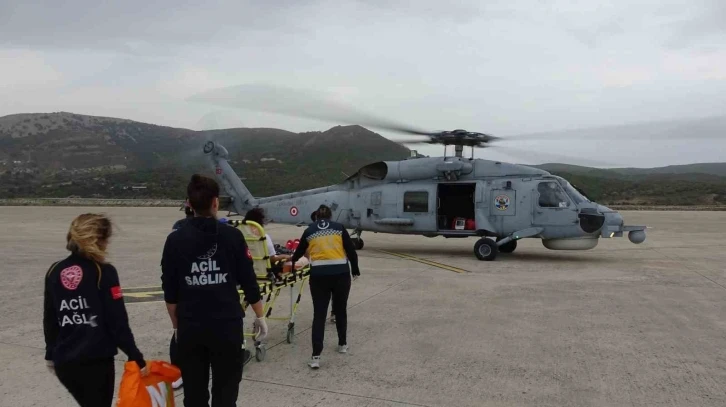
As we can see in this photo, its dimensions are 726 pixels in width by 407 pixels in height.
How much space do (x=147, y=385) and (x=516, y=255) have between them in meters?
13.0

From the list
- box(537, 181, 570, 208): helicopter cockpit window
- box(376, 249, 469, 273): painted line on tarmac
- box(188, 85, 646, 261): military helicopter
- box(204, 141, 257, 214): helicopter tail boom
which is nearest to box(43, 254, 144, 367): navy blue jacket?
box(376, 249, 469, 273): painted line on tarmac

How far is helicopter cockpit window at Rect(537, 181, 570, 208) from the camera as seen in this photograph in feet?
44.0

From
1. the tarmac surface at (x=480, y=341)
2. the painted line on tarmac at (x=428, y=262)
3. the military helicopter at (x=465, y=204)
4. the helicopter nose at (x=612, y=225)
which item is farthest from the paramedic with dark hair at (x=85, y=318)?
the helicopter nose at (x=612, y=225)

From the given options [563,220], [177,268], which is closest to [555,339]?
[177,268]

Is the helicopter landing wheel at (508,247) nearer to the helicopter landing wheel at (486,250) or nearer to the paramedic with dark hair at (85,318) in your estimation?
the helicopter landing wheel at (486,250)

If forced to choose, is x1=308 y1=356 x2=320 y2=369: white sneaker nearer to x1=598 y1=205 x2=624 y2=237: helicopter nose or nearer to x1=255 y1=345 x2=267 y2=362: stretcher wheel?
x1=255 y1=345 x2=267 y2=362: stretcher wheel

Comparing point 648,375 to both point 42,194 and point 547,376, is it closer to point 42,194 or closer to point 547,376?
point 547,376

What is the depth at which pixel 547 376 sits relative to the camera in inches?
197

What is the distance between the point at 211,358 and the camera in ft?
10.6

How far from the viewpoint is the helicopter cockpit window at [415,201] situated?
48.1 feet

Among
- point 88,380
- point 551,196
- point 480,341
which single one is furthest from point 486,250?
point 88,380

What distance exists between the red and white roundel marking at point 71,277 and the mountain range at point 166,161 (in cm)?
3612

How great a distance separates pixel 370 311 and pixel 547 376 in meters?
3.08

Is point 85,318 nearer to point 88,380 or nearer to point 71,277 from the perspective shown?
point 71,277
